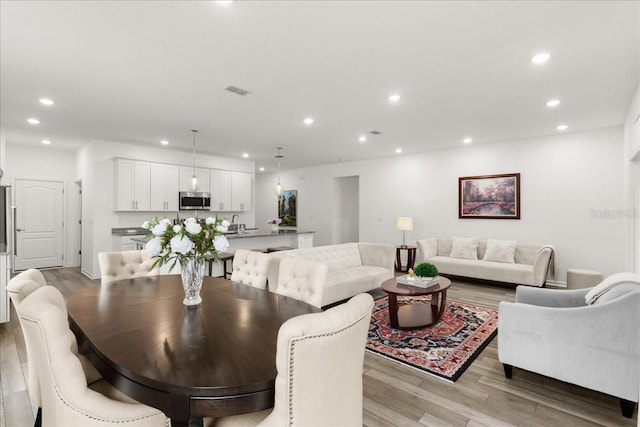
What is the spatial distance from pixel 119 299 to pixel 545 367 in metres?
2.91

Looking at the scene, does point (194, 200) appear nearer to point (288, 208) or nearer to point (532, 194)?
point (288, 208)

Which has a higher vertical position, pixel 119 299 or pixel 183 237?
pixel 183 237

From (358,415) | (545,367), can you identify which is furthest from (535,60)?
(358,415)

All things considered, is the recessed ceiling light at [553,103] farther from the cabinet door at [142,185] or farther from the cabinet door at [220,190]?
the cabinet door at [142,185]

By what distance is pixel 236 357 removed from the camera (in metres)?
1.28

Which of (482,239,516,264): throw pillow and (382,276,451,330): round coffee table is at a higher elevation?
(482,239,516,264): throw pillow

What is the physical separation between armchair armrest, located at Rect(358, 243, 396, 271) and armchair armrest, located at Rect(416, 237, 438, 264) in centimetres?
135

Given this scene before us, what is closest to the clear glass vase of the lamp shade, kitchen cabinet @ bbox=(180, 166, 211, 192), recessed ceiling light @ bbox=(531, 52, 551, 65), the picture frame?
recessed ceiling light @ bbox=(531, 52, 551, 65)

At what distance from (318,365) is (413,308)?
11.1 feet

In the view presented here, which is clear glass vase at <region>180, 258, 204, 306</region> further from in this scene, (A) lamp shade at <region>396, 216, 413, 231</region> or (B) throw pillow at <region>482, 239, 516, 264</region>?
(A) lamp shade at <region>396, 216, 413, 231</region>

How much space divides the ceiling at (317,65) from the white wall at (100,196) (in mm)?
915

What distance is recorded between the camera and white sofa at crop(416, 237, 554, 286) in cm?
504

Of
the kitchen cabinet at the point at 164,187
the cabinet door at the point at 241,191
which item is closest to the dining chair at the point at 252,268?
the kitchen cabinet at the point at 164,187

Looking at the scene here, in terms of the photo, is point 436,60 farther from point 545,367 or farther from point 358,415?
point 358,415
